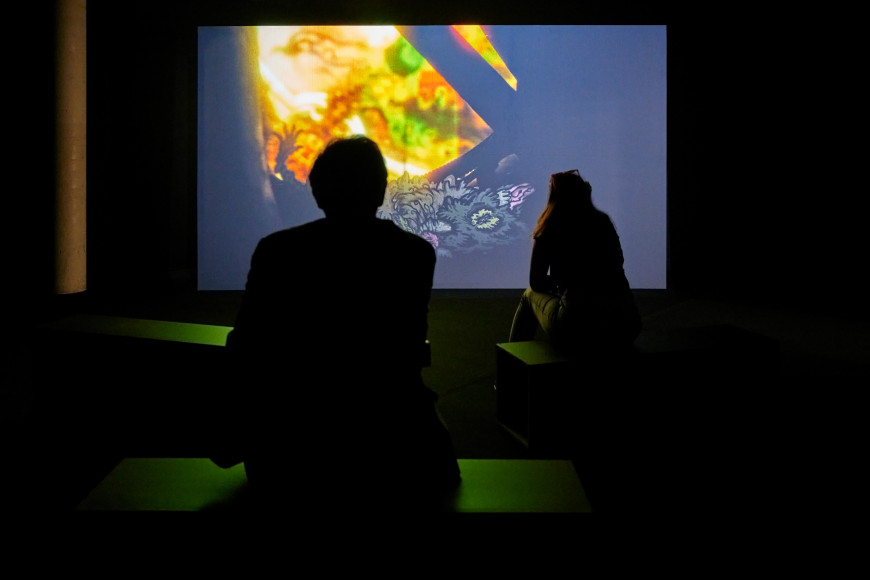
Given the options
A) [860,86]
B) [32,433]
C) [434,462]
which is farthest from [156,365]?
[860,86]

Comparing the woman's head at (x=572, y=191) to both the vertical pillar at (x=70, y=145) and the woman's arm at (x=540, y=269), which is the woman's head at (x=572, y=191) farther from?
the vertical pillar at (x=70, y=145)

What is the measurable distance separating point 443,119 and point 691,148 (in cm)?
220

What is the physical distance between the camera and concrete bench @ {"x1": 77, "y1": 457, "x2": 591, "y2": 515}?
130cm

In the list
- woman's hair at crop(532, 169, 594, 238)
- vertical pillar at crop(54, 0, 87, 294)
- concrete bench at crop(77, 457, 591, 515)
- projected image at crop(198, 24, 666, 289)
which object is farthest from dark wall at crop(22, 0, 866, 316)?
concrete bench at crop(77, 457, 591, 515)

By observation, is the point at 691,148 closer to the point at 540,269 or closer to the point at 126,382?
the point at 540,269

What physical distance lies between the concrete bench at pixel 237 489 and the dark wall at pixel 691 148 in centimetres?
472

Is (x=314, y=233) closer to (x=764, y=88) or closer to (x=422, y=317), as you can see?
(x=422, y=317)

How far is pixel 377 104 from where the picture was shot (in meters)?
5.59

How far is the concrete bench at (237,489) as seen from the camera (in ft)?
4.25

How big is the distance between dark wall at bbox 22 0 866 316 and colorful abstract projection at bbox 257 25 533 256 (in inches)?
10.4

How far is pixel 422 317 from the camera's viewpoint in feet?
4.05

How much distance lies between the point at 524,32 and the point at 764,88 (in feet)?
6.84

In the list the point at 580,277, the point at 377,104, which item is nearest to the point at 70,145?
the point at 377,104

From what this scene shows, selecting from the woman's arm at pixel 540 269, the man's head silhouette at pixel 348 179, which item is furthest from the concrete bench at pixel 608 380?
the man's head silhouette at pixel 348 179
